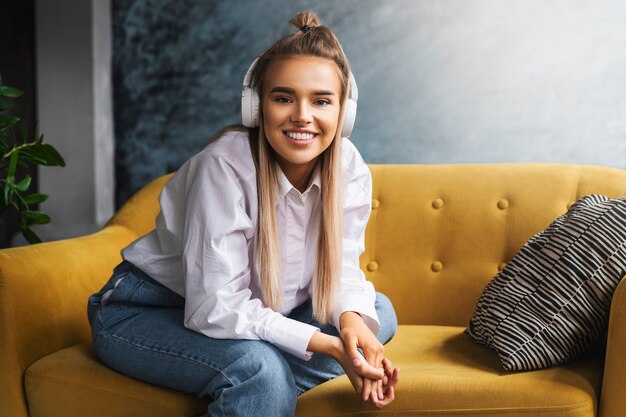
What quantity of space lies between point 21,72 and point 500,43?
1.85 m

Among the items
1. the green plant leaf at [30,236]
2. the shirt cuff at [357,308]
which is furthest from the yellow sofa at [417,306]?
the green plant leaf at [30,236]

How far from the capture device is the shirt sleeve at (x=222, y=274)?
1424 mm

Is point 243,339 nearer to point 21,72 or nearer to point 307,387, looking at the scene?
point 307,387

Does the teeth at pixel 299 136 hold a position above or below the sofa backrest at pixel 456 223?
above

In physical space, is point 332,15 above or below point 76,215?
above

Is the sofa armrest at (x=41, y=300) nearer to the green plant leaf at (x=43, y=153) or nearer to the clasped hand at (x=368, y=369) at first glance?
the green plant leaf at (x=43, y=153)

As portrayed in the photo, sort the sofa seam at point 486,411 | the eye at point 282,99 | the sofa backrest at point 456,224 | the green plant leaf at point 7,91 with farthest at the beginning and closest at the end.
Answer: the green plant leaf at point 7,91 → the sofa backrest at point 456,224 → the eye at point 282,99 → the sofa seam at point 486,411

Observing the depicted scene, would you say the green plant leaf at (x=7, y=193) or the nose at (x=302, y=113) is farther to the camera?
the green plant leaf at (x=7, y=193)

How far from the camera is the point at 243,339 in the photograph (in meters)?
1.43

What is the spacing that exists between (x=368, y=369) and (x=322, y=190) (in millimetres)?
422

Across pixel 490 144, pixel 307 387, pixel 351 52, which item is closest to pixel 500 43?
pixel 490 144

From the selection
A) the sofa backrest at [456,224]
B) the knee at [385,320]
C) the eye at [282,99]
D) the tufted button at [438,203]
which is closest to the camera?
the eye at [282,99]

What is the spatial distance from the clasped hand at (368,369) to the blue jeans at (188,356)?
13 centimetres

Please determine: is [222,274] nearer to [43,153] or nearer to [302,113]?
[302,113]
